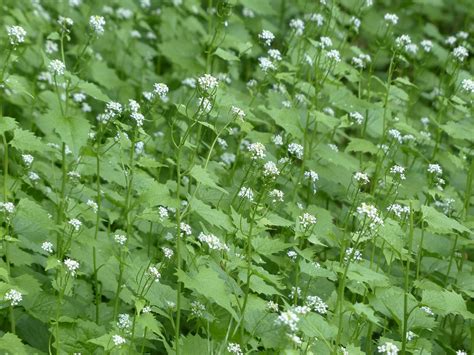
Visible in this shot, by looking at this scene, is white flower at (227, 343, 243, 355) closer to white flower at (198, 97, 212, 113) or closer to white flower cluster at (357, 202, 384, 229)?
white flower cluster at (357, 202, 384, 229)

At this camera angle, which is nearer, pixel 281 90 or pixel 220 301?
pixel 220 301

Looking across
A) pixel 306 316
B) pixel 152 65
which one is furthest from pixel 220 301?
pixel 152 65

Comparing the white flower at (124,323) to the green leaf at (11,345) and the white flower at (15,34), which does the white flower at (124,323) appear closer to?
the green leaf at (11,345)

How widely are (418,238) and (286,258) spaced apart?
883 mm

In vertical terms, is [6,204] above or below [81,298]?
above

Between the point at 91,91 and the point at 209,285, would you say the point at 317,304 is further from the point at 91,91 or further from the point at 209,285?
the point at 91,91

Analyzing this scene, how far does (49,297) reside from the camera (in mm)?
4359

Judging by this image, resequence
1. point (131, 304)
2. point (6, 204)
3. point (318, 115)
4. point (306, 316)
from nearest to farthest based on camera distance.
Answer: point (306, 316)
point (6, 204)
point (131, 304)
point (318, 115)

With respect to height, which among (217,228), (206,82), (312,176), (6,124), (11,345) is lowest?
(11,345)

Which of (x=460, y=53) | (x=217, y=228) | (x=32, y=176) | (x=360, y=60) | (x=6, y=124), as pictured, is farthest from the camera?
(x=360, y=60)

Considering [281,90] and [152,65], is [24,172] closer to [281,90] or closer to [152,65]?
[281,90]

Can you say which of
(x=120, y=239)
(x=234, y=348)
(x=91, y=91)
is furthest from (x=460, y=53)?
(x=234, y=348)

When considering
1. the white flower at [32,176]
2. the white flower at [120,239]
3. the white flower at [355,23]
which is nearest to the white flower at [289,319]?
the white flower at [120,239]

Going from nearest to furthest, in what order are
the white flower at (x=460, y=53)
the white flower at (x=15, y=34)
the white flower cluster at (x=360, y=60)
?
the white flower at (x=15, y=34) → the white flower at (x=460, y=53) → the white flower cluster at (x=360, y=60)
